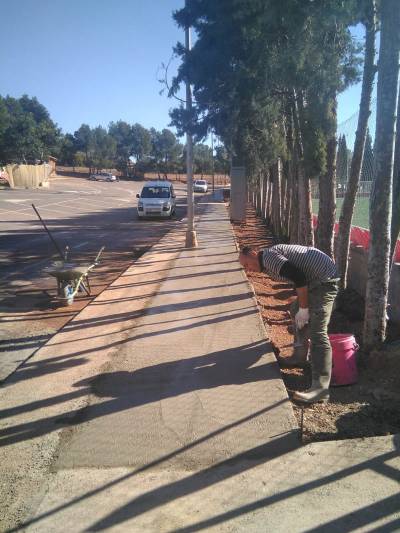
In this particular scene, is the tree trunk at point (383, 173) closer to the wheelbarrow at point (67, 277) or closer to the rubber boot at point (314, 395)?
the rubber boot at point (314, 395)

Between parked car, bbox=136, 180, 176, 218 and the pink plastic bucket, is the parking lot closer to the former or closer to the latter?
parked car, bbox=136, 180, 176, 218

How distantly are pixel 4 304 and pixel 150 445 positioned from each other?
5.76m

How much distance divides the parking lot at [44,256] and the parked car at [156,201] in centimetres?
51

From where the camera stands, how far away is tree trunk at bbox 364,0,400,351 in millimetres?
4863

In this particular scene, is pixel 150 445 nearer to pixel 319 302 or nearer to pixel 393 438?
pixel 393 438

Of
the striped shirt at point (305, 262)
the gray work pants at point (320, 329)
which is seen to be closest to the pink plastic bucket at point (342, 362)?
the gray work pants at point (320, 329)

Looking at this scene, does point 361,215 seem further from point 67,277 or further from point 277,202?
point 67,277

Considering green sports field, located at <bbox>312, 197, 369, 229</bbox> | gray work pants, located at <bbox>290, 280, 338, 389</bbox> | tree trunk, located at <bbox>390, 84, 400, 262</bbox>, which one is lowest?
gray work pants, located at <bbox>290, 280, 338, 389</bbox>

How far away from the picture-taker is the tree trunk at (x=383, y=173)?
16.0 feet

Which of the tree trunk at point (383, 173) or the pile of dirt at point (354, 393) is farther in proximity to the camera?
the tree trunk at point (383, 173)

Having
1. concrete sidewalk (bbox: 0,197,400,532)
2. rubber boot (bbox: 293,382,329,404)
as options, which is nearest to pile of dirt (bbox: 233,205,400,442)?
rubber boot (bbox: 293,382,329,404)

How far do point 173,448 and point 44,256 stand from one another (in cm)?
1125

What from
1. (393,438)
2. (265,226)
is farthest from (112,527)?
(265,226)

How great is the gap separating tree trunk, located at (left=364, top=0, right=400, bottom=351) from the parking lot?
3.98 m
